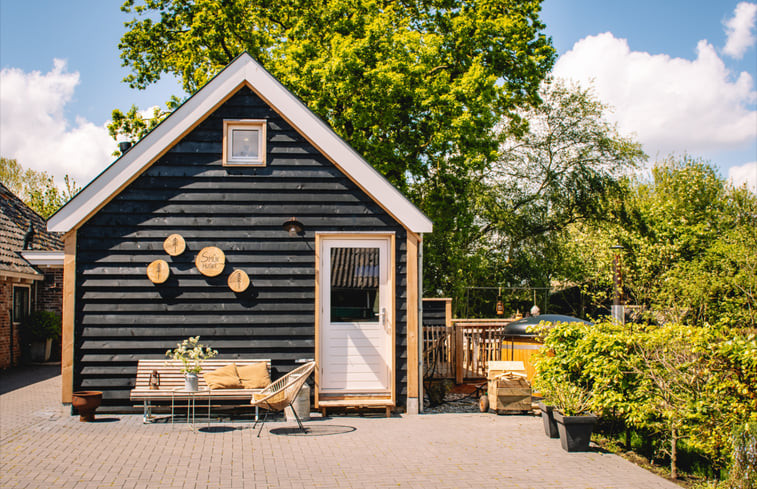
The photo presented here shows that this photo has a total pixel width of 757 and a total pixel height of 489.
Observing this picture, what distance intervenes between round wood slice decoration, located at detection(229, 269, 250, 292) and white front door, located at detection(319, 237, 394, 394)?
119 centimetres

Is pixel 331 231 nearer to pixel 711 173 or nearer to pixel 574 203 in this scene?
pixel 574 203

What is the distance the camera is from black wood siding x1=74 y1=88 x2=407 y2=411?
9.77 m

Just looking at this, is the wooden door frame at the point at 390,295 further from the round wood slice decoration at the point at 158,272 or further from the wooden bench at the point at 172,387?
the round wood slice decoration at the point at 158,272

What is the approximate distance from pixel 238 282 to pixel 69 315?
2.63m

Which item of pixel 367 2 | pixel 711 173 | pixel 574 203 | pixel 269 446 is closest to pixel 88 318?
pixel 269 446

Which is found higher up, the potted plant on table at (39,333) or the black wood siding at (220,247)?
Answer: the black wood siding at (220,247)

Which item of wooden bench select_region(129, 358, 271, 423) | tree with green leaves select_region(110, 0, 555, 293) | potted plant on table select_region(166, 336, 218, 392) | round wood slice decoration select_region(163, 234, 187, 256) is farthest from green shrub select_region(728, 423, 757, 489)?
tree with green leaves select_region(110, 0, 555, 293)

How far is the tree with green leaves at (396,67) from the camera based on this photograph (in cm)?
1919

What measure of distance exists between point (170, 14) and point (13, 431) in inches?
676

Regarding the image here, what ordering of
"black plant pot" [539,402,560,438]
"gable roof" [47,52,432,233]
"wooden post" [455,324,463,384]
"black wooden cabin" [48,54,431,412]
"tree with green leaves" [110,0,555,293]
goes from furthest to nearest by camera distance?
1. "tree with green leaves" [110,0,555,293]
2. "wooden post" [455,324,463,384]
3. "gable roof" [47,52,432,233]
4. "black wooden cabin" [48,54,431,412]
5. "black plant pot" [539,402,560,438]

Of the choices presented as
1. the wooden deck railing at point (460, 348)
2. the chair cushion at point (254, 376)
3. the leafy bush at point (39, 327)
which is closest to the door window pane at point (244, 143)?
the chair cushion at point (254, 376)

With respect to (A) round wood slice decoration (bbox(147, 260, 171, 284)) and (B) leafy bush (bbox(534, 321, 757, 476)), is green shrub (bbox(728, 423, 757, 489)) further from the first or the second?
(A) round wood slice decoration (bbox(147, 260, 171, 284))

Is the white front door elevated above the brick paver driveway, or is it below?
above

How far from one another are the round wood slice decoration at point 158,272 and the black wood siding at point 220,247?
0.34 ft
